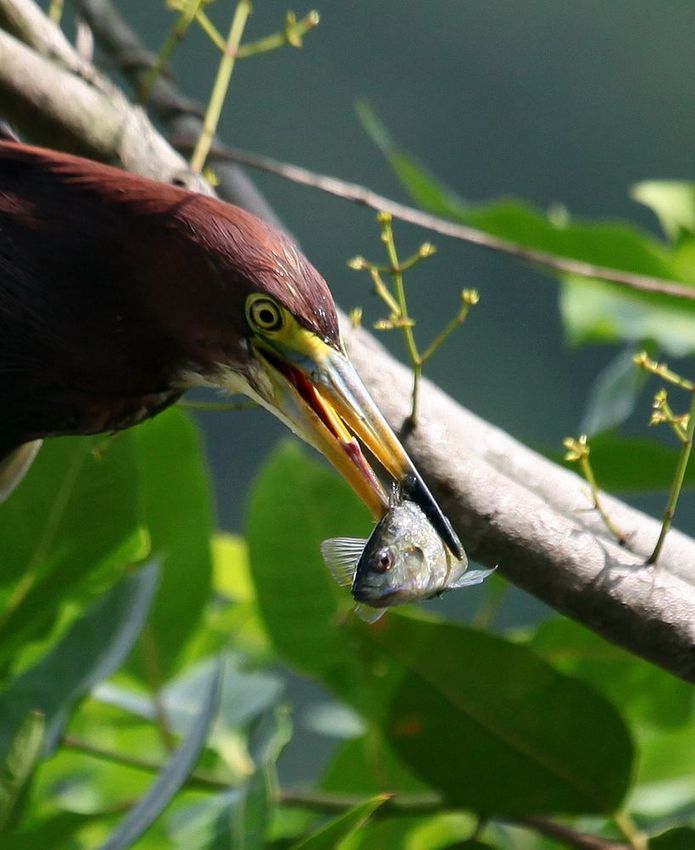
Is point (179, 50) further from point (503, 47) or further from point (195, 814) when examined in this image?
point (195, 814)

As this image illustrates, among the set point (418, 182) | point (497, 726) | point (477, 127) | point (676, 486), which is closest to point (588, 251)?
point (418, 182)

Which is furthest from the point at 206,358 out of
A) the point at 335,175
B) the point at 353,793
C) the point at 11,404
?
the point at 335,175

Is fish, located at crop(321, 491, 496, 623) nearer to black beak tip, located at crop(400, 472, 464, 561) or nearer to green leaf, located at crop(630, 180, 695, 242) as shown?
black beak tip, located at crop(400, 472, 464, 561)

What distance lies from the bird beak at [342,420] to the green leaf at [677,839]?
12.2 inches

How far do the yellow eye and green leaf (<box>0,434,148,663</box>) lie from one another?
Answer: 25cm

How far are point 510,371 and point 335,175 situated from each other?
0.61 m

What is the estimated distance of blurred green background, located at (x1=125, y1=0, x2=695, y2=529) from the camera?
3119 millimetres

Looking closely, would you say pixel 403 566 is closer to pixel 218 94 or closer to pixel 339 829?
pixel 339 829

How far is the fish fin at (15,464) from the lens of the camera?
1.17 metres

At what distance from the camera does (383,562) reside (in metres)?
0.74

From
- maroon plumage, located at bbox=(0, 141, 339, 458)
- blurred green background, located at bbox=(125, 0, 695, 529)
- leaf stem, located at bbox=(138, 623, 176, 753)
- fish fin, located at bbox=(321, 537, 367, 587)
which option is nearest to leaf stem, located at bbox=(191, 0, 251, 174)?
maroon plumage, located at bbox=(0, 141, 339, 458)

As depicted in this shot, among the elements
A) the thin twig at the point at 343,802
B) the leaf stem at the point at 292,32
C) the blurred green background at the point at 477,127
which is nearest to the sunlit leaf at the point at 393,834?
the thin twig at the point at 343,802

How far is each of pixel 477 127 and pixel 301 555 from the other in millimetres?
2286

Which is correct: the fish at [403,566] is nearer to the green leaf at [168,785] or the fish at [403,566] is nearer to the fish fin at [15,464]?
the green leaf at [168,785]
